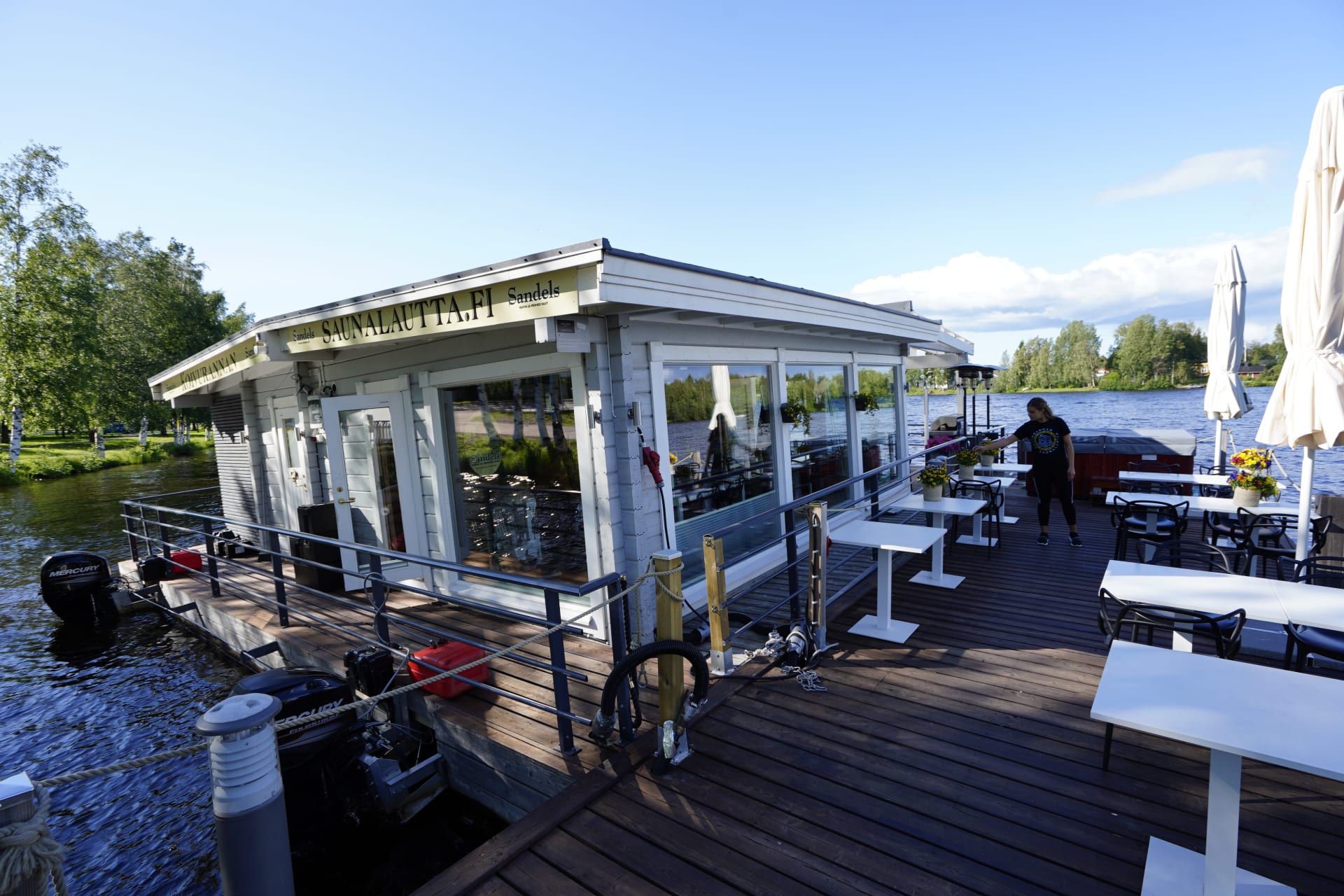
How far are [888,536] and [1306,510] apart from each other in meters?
2.56

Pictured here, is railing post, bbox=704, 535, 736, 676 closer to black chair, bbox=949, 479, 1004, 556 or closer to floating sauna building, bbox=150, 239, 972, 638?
floating sauna building, bbox=150, 239, 972, 638

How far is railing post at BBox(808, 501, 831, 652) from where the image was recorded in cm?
386

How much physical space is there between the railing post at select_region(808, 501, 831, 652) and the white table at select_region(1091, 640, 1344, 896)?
69.6 inches

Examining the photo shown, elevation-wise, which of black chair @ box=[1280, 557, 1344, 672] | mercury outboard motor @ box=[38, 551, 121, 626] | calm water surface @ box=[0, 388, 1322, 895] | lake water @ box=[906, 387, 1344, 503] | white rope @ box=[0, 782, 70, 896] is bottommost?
lake water @ box=[906, 387, 1344, 503]

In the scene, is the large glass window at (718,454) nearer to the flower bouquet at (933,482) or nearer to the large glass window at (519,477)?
the large glass window at (519,477)

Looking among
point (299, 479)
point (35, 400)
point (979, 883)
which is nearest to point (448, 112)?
point (299, 479)

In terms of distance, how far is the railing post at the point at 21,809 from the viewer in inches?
46.6

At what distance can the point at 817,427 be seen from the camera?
7141mm

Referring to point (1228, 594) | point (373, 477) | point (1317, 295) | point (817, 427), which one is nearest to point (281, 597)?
point (373, 477)

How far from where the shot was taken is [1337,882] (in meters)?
2.02

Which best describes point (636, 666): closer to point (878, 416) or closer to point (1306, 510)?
point (1306, 510)

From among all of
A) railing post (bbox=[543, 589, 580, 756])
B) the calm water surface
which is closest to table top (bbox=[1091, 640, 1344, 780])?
railing post (bbox=[543, 589, 580, 756])

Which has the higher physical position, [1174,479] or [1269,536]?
[1174,479]

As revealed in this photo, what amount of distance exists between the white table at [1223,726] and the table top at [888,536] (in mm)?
1846
